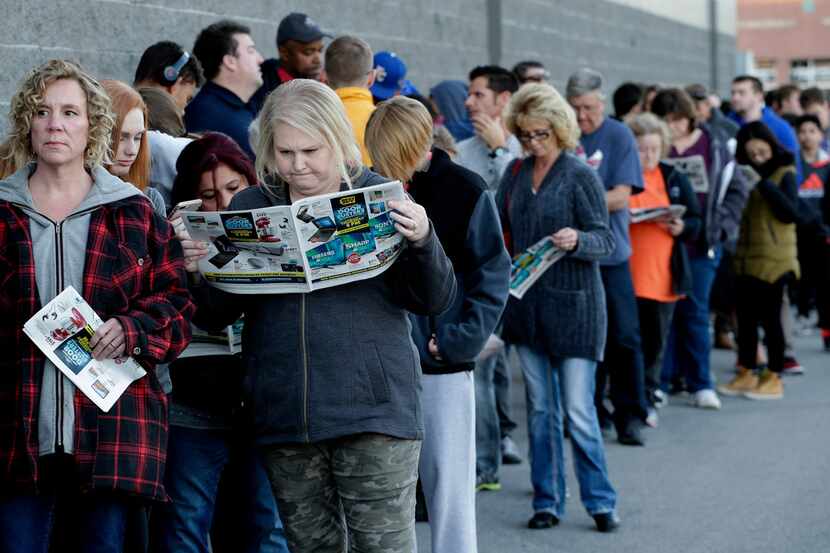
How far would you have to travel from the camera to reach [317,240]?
3.62m

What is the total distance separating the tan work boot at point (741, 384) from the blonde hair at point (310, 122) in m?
6.26

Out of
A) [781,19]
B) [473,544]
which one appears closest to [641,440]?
[473,544]

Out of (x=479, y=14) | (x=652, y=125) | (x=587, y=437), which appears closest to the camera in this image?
(x=587, y=437)

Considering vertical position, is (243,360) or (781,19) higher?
(781,19)

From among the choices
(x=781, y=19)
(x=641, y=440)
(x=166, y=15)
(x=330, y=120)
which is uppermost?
(x=781, y=19)

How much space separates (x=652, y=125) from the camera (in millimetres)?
8234

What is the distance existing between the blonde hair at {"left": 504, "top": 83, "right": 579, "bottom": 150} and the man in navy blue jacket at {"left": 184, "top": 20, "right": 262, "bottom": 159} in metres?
1.26

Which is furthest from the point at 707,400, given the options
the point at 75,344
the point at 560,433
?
the point at 75,344

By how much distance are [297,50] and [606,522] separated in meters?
2.91

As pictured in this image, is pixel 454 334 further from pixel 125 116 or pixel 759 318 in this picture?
pixel 759 318

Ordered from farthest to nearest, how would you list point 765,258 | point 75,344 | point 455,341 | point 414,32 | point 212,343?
1. point 414,32
2. point 765,258
3. point 455,341
4. point 212,343
5. point 75,344

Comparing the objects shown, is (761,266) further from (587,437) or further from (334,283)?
(334,283)

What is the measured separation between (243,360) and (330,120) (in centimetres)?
73

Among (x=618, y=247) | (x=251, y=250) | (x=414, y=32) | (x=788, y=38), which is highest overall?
(x=788, y=38)
